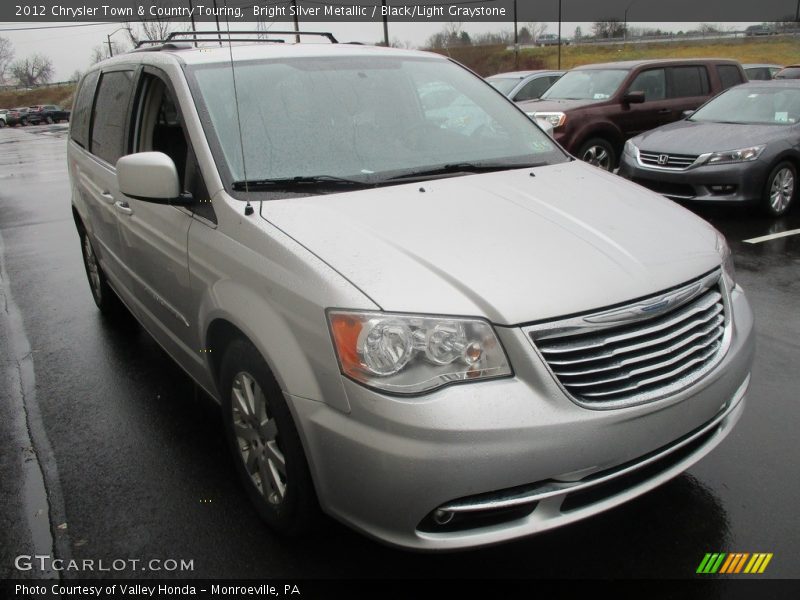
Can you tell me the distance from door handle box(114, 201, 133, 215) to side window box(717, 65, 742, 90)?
34.8ft

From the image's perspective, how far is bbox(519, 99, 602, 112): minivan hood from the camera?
1016 centimetres

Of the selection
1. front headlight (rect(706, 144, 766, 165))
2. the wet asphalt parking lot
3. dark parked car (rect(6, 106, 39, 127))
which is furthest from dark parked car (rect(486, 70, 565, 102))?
dark parked car (rect(6, 106, 39, 127))

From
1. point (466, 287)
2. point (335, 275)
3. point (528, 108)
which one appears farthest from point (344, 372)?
point (528, 108)

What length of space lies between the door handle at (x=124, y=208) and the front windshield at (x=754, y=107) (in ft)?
24.3

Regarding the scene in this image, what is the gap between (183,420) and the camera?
3.77 metres

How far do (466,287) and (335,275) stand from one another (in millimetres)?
415

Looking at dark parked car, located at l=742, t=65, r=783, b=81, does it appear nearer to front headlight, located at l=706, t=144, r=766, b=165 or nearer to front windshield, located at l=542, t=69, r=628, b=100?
front windshield, located at l=542, t=69, r=628, b=100

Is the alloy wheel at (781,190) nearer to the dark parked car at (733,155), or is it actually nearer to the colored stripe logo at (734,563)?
the dark parked car at (733,155)

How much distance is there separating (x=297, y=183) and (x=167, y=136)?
2.99 feet

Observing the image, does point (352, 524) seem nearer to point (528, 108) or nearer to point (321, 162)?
point (321, 162)

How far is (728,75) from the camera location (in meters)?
11.7

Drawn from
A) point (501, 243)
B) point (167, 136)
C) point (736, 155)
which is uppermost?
point (167, 136)

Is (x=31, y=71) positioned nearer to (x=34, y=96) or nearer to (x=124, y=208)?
(x=34, y=96)
